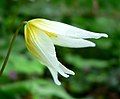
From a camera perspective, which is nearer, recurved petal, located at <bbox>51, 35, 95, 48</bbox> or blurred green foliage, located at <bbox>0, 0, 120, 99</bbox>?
recurved petal, located at <bbox>51, 35, 95, 48</bbox>

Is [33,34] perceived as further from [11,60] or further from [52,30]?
[11,60]

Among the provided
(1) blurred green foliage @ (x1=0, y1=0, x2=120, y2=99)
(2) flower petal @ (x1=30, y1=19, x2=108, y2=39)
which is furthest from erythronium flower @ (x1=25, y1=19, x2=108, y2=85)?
(1) blurred green foliage @ (x1=0, y1=0, x2=120, y2=99)

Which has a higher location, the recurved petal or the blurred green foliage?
the recurved petal

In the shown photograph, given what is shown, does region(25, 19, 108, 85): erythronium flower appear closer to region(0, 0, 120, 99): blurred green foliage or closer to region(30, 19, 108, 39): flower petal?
region(30, 19, 108, 39): flower petal

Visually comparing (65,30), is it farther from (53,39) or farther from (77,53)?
(77,53)

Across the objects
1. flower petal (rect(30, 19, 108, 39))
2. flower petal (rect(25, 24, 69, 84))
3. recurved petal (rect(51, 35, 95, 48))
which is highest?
flower petal (rect(30, 19, 108, 39))

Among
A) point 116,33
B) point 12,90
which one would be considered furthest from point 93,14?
point 12,90
